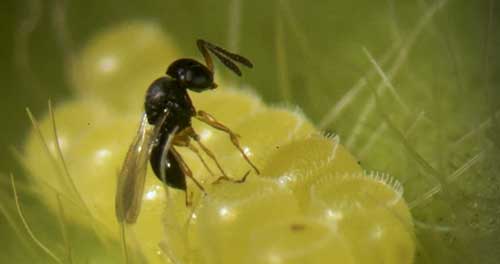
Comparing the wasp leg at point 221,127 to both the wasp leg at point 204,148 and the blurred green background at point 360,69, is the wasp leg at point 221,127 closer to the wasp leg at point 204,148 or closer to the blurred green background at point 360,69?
the wasp leg at point 204,148

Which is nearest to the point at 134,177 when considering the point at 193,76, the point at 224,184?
the point at 224,184

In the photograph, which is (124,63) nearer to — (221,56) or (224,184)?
(221,56)

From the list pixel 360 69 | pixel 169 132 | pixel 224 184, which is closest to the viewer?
pixel 224 184

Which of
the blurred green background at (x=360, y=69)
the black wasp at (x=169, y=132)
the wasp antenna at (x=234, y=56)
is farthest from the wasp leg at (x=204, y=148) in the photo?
the blurred green background at (x=360, y=69)

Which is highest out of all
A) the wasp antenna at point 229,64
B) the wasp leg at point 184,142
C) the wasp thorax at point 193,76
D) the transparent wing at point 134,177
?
the wasp antenna at point 229,64

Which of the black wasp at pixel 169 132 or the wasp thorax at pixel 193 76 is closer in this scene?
the black wasp at pixel 169 132

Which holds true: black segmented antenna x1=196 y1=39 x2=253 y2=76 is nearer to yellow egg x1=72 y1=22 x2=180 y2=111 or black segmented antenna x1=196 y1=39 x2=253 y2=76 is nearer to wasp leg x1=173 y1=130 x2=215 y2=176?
wasp leg x1=173 y1=130 x2=215 y2=176

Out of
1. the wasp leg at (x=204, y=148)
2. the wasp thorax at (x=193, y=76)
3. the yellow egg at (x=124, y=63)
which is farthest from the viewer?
the yellow egg at (x=124, y=63)

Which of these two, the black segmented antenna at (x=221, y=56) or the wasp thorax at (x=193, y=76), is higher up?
the black segmented antenna at (x=221, y=56)
